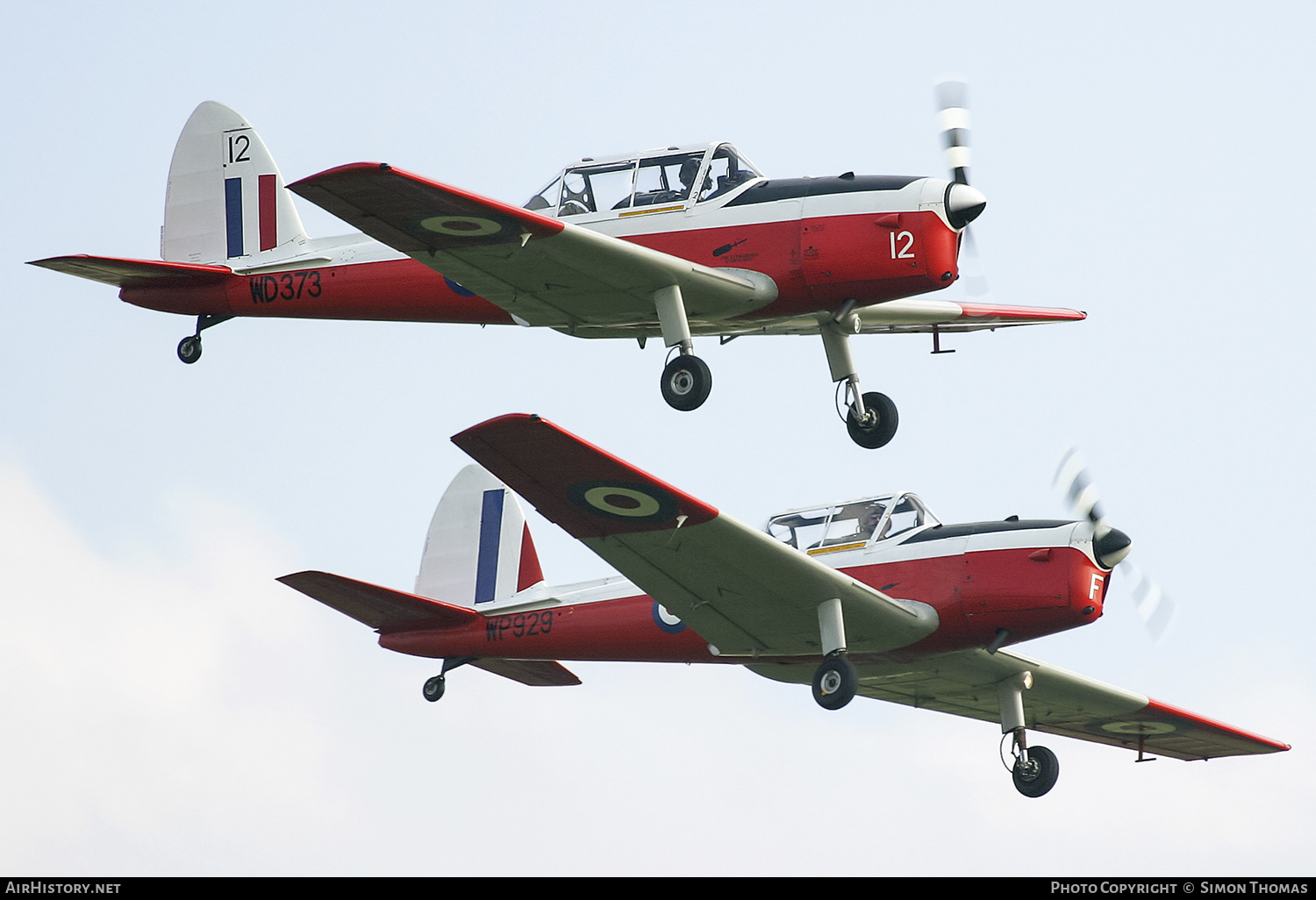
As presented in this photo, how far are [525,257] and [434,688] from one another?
676 cm

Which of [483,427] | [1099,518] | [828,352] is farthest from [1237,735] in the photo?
[483,427]

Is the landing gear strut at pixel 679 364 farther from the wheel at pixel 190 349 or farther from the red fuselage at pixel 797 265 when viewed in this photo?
the wheel at pixel 190 349

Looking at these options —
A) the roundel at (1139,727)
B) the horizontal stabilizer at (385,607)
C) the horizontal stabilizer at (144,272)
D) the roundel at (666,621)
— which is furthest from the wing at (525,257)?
the roundel at (1139,727)

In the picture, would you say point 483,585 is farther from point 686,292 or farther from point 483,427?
point 483,427

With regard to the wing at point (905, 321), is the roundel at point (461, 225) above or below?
above

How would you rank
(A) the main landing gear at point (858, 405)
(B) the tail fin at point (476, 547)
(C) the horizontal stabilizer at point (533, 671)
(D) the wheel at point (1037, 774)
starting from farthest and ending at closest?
(B) the tail fin at point (476, 547) < (C) the horizontal stabilizer at point (533, 671) < (D) the wheel at point (1037, 774) < (A) the main landing gear at point (858, 405)

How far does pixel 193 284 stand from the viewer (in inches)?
870

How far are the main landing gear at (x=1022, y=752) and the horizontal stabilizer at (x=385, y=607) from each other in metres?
5.94

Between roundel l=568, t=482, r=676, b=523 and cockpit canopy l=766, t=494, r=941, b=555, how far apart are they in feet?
8.51

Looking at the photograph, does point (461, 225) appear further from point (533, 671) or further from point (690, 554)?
point (533, 671)

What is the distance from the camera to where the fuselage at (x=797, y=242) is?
19.3 meters

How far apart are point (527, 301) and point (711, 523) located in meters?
2.80

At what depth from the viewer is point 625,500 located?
723 inches

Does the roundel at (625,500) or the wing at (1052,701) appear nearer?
the roundel at (625,500)
